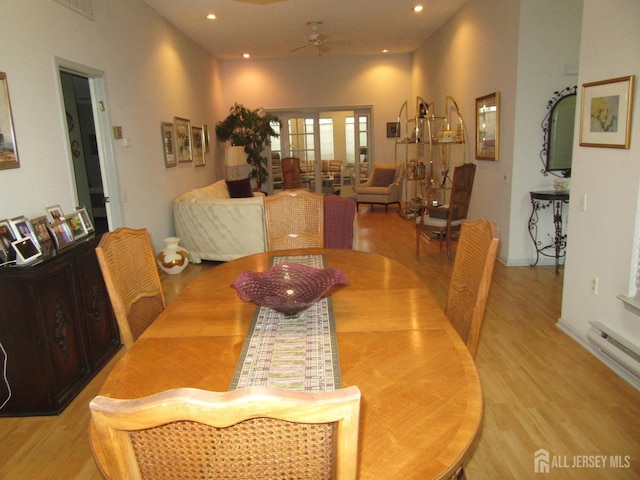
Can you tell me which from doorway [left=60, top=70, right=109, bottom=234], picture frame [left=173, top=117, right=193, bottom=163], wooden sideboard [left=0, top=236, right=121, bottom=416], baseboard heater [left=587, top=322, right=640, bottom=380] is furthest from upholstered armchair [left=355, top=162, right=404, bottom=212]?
wooden sideboard [left=0, top=236, right=121, bottom=416]

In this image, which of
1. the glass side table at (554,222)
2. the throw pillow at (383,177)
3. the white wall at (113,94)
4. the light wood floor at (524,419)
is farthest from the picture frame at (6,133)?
the throw pillow at (383,177)

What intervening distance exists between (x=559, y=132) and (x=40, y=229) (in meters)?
4.74

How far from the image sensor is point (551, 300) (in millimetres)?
3928

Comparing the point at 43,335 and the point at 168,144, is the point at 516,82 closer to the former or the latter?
the point at 168,144

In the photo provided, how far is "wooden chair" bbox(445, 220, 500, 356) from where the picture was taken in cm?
158

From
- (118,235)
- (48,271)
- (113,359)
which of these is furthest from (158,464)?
(113,359)

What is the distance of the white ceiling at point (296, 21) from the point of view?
559 cm

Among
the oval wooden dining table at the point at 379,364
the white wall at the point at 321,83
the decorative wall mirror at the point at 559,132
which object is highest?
the white wall at the point at 321,83

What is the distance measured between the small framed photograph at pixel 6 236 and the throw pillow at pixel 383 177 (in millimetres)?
7207

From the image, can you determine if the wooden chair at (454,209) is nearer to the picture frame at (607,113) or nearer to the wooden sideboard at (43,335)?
the picture frame at (607,113)

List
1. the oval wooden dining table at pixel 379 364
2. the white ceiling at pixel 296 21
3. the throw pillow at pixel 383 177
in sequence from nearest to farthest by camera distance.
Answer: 1. the oval wooden dining table at pixel 379 364
2. the white ceiling at pixel 296 21
3. the throw pillow at pixel 383 177

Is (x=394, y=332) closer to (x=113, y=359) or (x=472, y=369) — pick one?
(x=472, y=369)

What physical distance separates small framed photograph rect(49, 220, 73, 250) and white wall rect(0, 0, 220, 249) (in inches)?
11.0

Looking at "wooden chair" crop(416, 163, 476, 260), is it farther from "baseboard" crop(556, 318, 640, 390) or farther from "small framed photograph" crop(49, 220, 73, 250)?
"small framed photograph" crop(49, 220, 73, 250)
